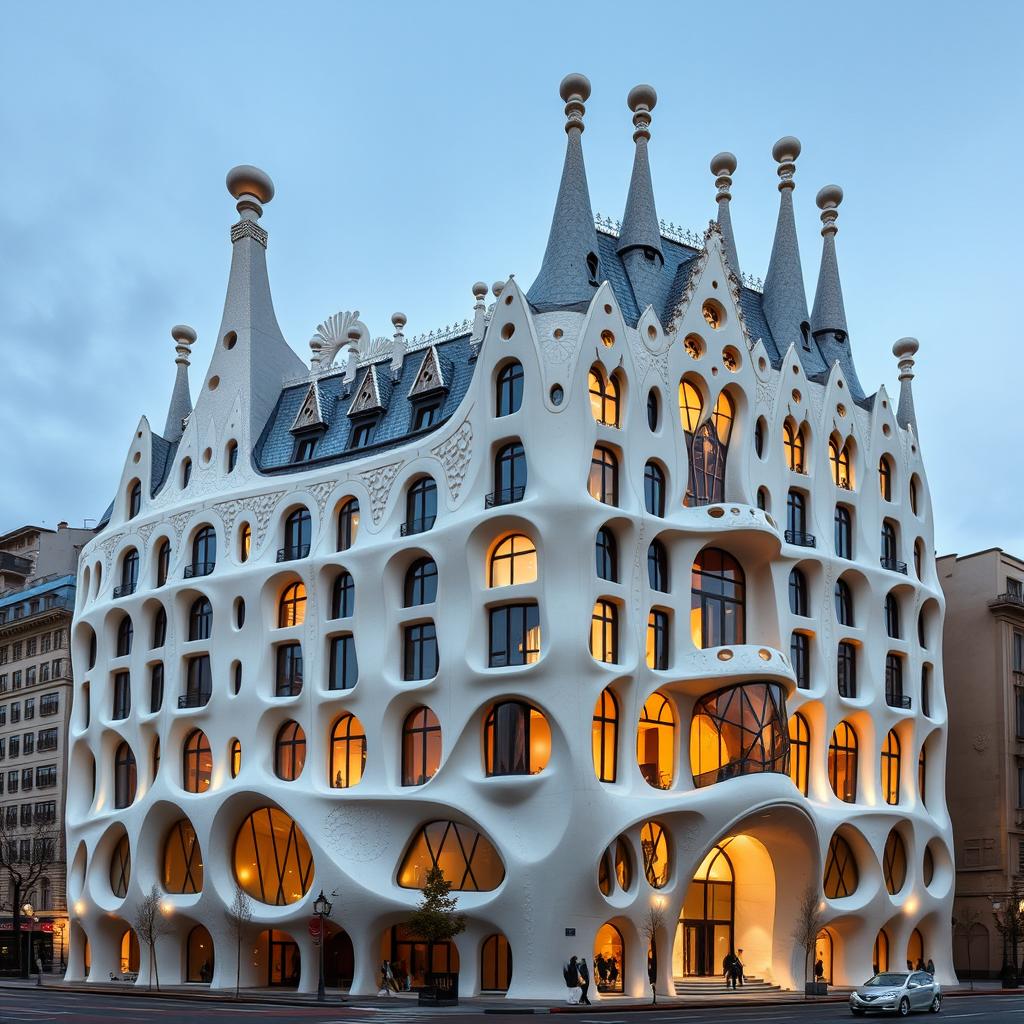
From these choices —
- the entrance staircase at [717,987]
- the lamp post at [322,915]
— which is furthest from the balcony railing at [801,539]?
the lamp post at [322,915]

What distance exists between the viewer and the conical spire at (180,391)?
69188mm

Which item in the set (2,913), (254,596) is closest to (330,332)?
(254,596)

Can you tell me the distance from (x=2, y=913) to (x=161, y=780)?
34212mm

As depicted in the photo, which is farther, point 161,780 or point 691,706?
point 161,780

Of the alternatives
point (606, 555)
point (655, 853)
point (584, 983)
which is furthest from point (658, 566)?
point (584, 983)

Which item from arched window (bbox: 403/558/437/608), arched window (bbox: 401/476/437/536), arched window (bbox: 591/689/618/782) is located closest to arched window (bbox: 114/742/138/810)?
arched window (bbox: 403/558/437/608)

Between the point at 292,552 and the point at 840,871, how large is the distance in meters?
25.5

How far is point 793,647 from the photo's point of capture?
182 feet

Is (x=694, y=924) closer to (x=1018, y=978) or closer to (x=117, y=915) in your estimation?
(x=1018, y=978)

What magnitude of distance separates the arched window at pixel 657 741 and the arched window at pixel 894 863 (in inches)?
503

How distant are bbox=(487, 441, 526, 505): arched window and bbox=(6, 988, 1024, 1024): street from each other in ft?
56.9

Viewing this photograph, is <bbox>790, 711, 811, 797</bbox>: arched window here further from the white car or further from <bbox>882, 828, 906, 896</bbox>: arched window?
the white car

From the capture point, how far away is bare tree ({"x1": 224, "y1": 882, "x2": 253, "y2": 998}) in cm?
5181

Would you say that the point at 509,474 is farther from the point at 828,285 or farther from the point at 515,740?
the point at 828,285
